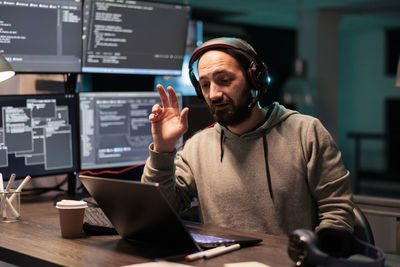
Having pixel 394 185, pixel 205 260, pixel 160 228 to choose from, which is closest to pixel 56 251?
pixel 160 228

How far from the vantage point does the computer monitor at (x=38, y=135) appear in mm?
2184

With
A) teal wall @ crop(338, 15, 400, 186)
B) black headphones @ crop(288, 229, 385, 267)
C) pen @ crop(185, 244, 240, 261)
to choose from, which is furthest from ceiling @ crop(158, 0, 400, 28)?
black headphones @ crop(288, 229, 385, 267)

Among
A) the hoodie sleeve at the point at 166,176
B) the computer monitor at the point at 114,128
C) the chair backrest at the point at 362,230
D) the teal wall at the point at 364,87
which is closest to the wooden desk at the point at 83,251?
the hoodie sleeve at the point at 166,176

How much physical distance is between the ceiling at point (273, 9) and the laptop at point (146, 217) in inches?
243

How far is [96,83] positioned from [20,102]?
45 centimetres

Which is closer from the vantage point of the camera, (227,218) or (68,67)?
(227,218)

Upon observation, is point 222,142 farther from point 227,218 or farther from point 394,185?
point 394,185

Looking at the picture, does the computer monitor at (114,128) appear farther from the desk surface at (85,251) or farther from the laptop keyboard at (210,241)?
the laptop keyboard at (210,241)

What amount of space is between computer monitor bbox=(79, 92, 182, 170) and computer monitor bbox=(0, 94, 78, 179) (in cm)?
5

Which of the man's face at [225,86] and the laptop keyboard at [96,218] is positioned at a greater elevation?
the man's face at [225,86]

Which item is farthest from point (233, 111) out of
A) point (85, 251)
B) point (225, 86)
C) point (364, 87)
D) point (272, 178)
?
point (364, 87)

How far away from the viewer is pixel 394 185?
30.6 ft

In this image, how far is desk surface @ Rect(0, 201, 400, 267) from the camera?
1347 millimetres

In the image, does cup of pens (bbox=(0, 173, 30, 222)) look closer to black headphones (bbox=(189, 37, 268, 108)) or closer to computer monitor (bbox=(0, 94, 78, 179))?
computer monitor (bbox=(0, 94, 78, 179))
